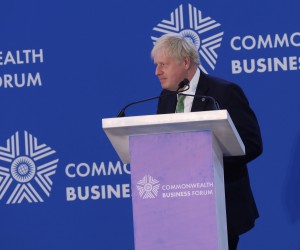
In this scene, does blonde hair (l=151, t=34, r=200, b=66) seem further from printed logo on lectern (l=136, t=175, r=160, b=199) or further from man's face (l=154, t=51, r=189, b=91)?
printed logo on lectern (l=136, t=175, r=160, b=199)

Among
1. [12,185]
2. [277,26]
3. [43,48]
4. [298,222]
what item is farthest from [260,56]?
[12,185]

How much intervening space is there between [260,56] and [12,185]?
5.48 ft

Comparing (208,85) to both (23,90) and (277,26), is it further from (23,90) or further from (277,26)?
(23,90)

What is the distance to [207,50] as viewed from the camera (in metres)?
4.39

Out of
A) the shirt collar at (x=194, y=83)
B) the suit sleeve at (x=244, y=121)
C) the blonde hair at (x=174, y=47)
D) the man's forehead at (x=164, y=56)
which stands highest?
the blonde hair at (x=174, y=47)

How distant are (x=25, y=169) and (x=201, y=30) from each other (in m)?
1.35

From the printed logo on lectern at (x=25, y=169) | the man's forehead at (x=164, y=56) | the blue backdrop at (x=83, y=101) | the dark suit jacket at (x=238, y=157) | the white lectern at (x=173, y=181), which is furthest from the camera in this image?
the printed logo on lectern at (x=25, y=169)

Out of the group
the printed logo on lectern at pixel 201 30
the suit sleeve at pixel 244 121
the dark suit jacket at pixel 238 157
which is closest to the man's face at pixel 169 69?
the dark suit jacket at pixel 238 157

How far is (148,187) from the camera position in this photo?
2686 mm

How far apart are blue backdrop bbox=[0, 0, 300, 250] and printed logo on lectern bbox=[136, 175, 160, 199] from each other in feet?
5.90

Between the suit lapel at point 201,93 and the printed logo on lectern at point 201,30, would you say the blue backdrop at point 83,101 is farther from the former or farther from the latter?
the suit lapel at point 201,93

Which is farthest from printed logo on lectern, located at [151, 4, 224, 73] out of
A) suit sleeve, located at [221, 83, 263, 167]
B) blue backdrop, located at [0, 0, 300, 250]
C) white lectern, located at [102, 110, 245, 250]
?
white lectern, located at [102, 110, 245, 250]

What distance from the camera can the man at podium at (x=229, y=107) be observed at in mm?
3262

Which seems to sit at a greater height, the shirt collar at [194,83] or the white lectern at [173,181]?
the shirt collar at [194,83]
